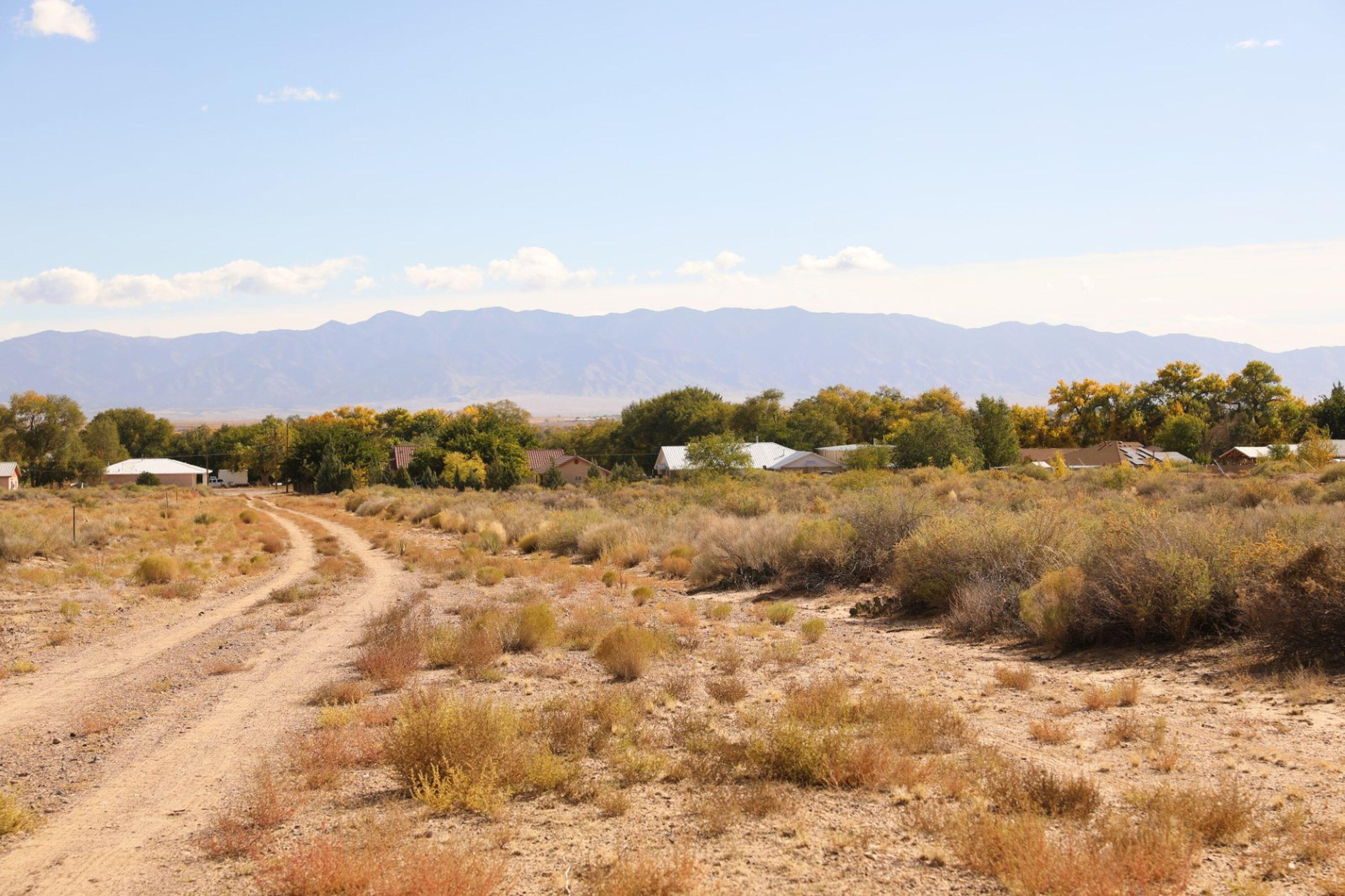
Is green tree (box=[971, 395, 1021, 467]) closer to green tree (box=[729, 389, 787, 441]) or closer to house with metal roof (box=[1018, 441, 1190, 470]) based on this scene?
house with metal roof (box=[1018, 441, 1190, 470])

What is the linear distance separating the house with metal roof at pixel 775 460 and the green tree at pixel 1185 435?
31.5m

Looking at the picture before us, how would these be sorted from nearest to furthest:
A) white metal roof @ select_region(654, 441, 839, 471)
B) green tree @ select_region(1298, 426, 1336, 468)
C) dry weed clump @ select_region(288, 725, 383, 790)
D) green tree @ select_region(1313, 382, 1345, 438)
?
dry weed clump @ select_region(288, 725, 383, 790) < green tree @ select_region(1298, 426, 1336, 468) < green tree @ select_region(1313, 382, 1345, 438) < white metal roof @ select_region(654, 441, 839, 471)

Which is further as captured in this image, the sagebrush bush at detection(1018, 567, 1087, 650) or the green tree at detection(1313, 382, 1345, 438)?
the green tree at detection(1313, 382, 1345, 438)

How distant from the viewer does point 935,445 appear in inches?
2430

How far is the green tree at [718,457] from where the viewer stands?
2069 inches

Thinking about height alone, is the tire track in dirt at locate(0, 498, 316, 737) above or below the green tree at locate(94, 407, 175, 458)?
below

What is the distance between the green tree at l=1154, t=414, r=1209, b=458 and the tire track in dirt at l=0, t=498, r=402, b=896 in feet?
283

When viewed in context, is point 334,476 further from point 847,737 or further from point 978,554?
point 847,737

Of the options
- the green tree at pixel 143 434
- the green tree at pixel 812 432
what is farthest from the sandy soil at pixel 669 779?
the green tree at pixel 143 434

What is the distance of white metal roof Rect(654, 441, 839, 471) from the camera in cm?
7750

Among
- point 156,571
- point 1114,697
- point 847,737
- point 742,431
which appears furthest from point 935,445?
point 847,737

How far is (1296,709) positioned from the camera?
8.41m

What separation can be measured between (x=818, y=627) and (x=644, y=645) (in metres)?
3.57

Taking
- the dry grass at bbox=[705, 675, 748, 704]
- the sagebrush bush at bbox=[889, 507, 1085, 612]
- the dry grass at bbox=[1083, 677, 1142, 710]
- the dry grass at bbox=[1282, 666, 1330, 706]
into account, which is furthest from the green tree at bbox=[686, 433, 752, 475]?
the dry grass at bbox=[1282, 666, 1330, 706]
